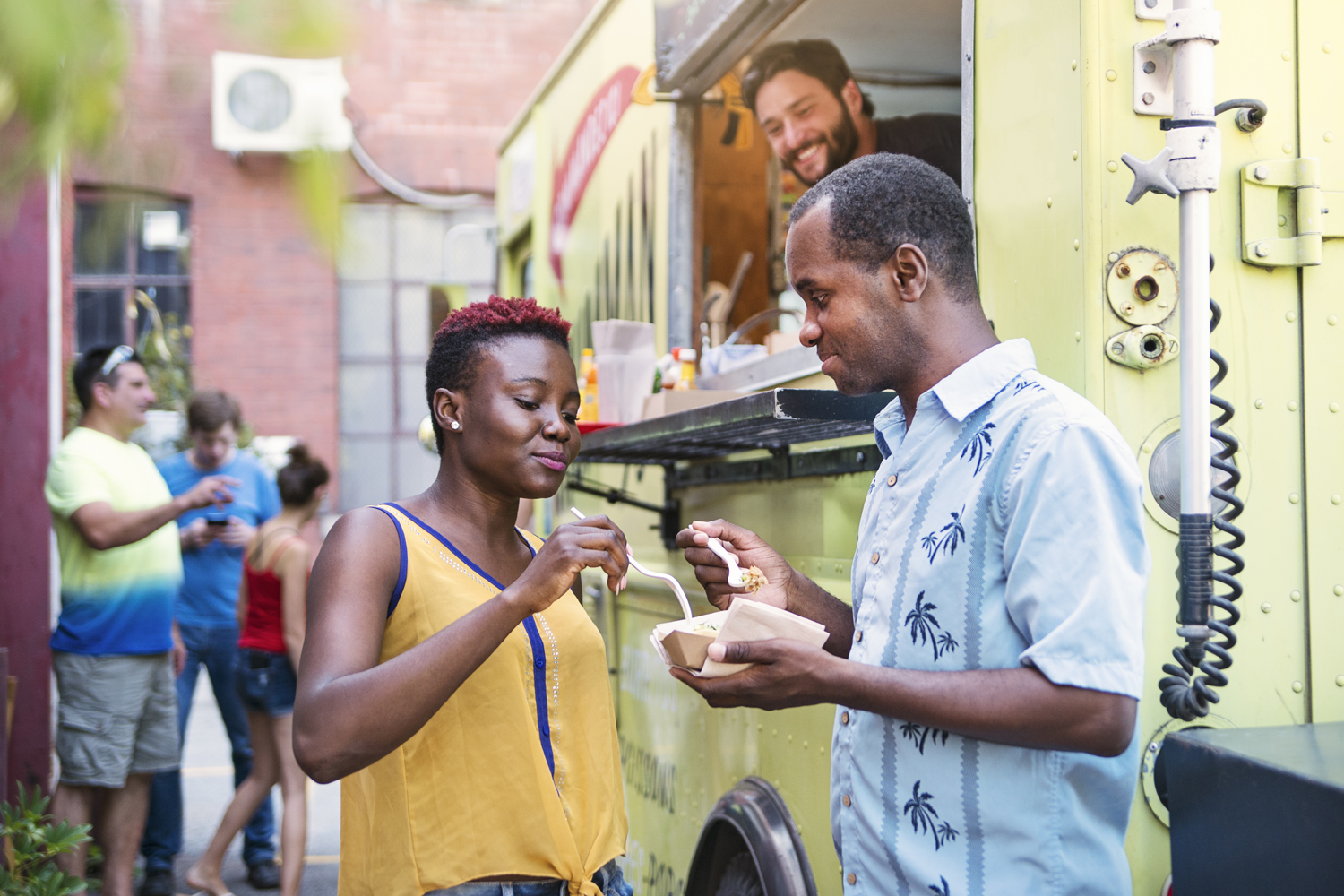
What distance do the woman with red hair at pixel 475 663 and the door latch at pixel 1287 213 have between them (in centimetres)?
→ 113

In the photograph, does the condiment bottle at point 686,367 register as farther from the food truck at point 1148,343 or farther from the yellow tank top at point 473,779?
the yellow tank top at point 473,779

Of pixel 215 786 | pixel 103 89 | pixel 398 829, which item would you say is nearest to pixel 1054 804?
pixel 398 829

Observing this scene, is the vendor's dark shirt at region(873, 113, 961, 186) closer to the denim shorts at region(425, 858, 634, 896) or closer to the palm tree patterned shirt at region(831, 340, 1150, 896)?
the palm tree patterned shirt at region(831, 340, 1150, 896)

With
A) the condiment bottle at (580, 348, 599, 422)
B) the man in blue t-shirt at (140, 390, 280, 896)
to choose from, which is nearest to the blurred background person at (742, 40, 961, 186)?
the condiment bottle at (580, 348, 599, 422)

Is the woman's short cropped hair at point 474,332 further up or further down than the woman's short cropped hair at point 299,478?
further up

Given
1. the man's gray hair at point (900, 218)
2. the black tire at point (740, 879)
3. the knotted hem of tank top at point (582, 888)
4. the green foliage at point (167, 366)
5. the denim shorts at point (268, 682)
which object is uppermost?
the green foliage at point (167, 366)

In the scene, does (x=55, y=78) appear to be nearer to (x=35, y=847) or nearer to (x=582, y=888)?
(x=582, y=888)

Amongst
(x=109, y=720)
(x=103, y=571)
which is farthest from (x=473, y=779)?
(x=103, y=571)

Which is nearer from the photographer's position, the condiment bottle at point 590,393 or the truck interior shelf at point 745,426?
the truck interior shelf at point 745,426

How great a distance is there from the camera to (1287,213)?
1.96 m

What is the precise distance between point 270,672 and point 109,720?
62 cm

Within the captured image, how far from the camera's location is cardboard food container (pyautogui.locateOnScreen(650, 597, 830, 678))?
1698mm

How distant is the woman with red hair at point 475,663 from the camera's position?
5.71 ft

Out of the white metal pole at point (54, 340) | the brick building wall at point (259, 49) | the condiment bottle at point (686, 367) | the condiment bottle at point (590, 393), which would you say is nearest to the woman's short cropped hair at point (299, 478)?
the white metal pole at point (54, 340)
